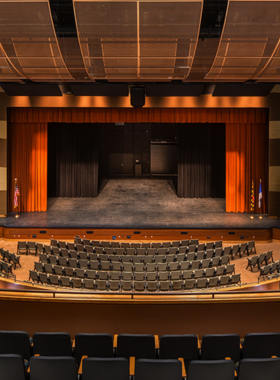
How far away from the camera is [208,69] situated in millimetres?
8625

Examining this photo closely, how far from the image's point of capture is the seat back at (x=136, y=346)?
3.63 meters

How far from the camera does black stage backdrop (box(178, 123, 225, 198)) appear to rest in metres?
19.8

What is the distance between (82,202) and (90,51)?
11.7 metres

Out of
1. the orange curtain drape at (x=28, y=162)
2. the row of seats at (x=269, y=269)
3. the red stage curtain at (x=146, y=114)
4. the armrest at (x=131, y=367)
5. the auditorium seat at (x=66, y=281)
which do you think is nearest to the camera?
the armrest at (x=131, y=367)

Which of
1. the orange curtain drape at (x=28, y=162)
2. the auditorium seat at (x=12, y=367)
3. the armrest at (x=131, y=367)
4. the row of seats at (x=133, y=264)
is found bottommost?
the row of seats at (x=133, y=264)

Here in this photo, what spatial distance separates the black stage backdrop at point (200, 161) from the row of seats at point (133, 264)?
8991 mm

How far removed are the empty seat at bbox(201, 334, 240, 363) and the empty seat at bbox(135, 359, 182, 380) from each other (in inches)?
23.4

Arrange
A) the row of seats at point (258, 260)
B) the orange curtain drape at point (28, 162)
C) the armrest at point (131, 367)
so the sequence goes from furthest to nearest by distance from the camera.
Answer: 1. the orange curtain drape at point (28, 162)
2. the row of seats at point (258, 260)
3. the armrest at point (131, 367)

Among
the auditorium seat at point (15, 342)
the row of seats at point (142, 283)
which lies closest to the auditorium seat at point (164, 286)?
the row of seats at point (142, 283)

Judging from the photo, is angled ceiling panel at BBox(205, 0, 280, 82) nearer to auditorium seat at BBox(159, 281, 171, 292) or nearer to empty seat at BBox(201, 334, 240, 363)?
auditorium seat at BBox(159, 281, 171, 292)

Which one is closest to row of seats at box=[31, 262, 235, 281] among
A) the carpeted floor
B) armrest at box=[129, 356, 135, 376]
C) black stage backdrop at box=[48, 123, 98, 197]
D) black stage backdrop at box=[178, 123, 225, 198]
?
the carpeted floor

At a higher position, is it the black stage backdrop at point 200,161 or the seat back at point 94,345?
the black stage backdrop at point 200,161

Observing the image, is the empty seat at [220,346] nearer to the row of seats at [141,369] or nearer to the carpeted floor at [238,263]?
the row of seats at [141,369]

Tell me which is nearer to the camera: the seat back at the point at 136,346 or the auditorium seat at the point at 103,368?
the auditorium seat at the point at 103,368
